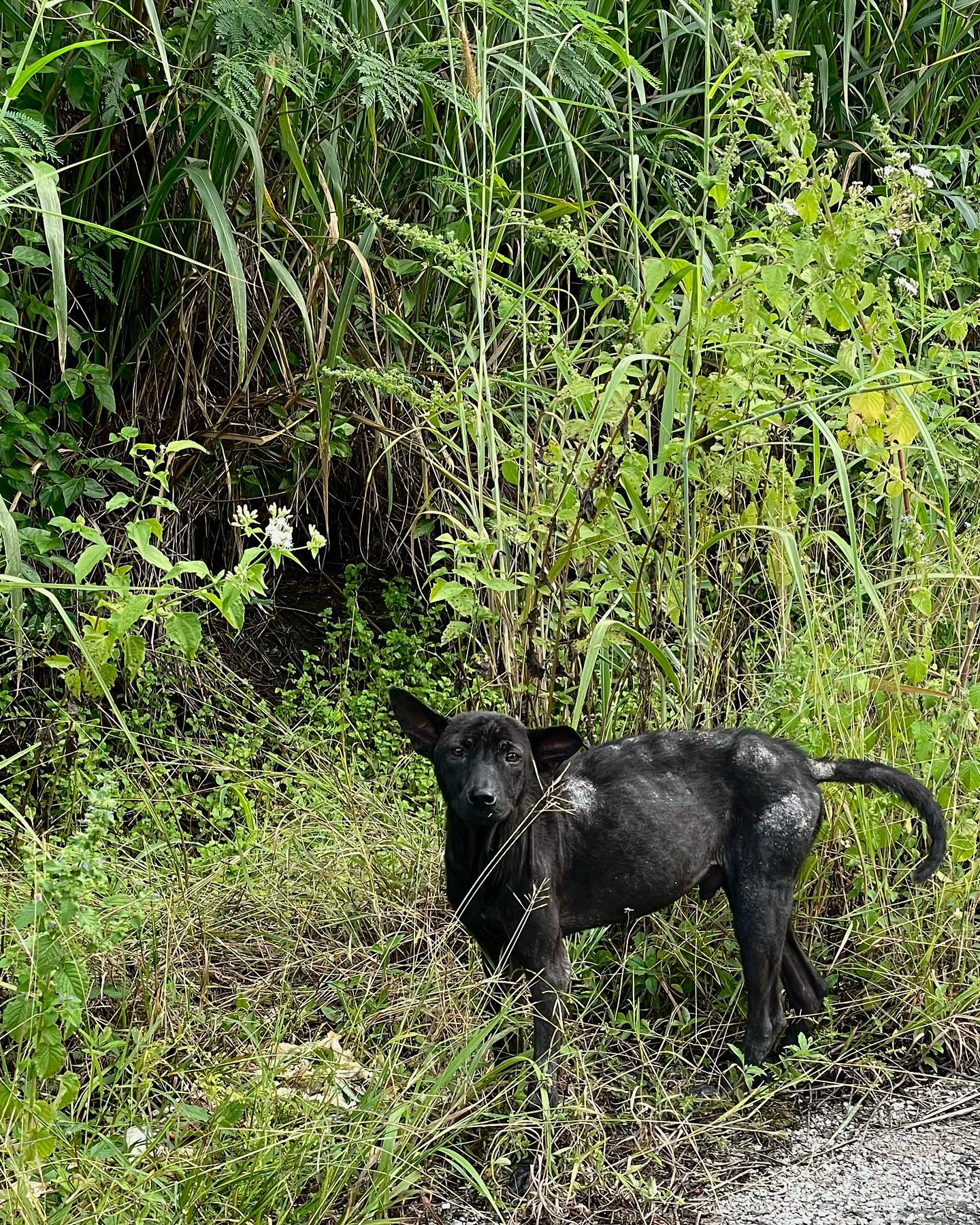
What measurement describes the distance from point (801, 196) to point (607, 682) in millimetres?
1369

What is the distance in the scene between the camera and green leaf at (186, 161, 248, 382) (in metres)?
4.18

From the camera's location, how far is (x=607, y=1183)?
3.04m

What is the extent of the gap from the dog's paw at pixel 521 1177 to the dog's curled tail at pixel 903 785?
1.13 m

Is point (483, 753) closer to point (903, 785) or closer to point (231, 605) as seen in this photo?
point (231, 605)

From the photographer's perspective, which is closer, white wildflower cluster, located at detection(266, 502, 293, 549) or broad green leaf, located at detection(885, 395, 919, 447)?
white wildflower cluster, located at detection(266, 502, 293, 549)

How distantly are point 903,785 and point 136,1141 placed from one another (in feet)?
6.22

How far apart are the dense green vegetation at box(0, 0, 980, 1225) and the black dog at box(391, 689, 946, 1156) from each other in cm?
17

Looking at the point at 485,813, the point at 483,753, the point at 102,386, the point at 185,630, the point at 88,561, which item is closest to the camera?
the point at 88,561

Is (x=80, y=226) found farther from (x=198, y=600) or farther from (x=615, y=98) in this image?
(x=615, y=98)

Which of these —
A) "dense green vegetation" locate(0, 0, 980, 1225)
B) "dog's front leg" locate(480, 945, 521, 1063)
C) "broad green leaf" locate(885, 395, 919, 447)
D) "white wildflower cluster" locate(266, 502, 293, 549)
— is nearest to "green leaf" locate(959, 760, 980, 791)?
"dense green vegetation" locate(0, 0, 980, 1225)

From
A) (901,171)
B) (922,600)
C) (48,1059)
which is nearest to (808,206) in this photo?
(901,171)

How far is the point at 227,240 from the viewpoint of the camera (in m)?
4.27

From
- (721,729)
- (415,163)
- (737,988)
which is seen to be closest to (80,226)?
(415,163)

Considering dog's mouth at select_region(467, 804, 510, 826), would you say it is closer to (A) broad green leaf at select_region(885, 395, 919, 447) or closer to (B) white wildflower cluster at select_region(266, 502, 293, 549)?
(B) white wildflower cluster at select_region(266, 502, 293, 549)
